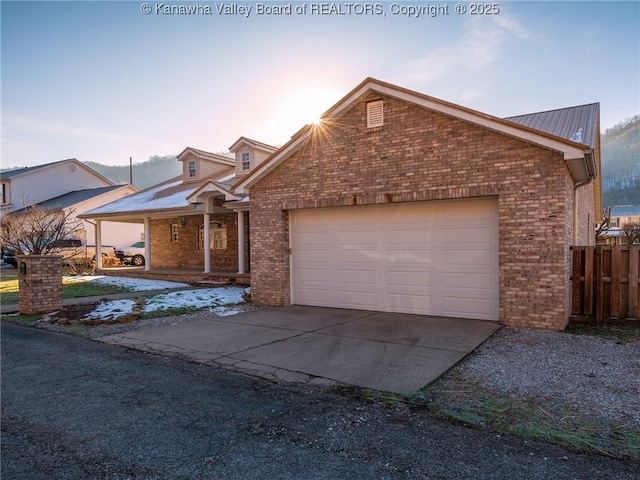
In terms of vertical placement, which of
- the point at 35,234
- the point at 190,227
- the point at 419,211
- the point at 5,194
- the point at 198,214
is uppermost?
the point at 5,194

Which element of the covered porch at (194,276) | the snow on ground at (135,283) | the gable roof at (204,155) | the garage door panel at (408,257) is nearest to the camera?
the garage door panel at (408,257)

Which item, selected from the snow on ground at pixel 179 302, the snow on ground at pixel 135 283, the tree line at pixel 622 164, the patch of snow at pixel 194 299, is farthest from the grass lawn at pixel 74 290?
the tree line at pixel 622 164

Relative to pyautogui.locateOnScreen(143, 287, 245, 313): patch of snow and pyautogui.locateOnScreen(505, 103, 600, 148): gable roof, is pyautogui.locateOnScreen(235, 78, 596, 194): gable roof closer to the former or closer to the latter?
pyautogui.locateOnScreen(505, 103, 600, 148): gable roof

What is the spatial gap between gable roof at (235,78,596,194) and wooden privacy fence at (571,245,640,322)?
1636 millimetres

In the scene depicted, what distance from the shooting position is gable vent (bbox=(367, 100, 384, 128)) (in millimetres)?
9734

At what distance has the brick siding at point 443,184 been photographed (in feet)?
26.4

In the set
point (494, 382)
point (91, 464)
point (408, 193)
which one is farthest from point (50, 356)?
point (408, 193)

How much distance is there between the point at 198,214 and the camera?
19891mm

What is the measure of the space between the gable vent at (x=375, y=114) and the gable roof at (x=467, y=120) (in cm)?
28

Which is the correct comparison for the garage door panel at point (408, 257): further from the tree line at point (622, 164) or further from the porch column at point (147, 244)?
the tree line at point (622, 164)

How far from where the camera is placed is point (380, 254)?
10094 millimetres

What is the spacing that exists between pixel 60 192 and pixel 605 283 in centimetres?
3952

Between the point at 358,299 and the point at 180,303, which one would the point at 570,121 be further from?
the point at 180,303

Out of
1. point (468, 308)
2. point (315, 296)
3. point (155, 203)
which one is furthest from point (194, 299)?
point (155, 203)
